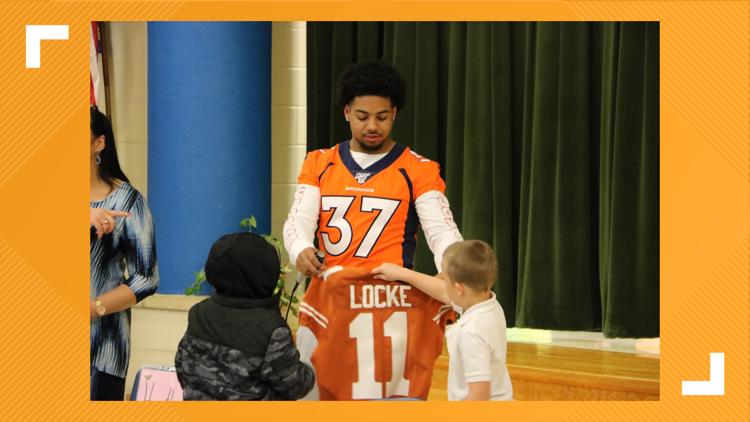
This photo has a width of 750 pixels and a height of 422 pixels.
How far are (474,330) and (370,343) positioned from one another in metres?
0.29

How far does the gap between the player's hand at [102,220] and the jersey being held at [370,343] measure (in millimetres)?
495

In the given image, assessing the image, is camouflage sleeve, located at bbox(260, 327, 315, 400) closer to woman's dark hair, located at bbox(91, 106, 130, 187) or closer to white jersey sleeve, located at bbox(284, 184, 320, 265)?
white jersey sleeve, located at bbox(284, 184, 320, 265)

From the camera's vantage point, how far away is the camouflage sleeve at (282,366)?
1890 mm

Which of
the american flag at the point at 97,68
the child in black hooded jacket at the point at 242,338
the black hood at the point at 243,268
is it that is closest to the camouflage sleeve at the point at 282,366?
the child in black hooded jacket at the point at 242,338

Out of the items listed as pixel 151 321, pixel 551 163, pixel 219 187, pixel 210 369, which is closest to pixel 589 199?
pixel 551 163

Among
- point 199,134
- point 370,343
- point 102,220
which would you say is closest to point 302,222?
point 370,343

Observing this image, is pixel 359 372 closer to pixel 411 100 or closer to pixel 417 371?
pixel 417 371

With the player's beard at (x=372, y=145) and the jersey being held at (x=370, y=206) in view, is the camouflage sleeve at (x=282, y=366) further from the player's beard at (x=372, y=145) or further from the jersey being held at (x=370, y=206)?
the player's beard at (x=372, y=145)

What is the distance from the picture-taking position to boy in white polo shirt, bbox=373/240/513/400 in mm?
1929

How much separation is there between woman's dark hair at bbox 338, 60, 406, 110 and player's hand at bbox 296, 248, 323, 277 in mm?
376

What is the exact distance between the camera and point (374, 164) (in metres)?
2.17

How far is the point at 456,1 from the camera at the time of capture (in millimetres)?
2170

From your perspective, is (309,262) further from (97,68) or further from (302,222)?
(97,68)

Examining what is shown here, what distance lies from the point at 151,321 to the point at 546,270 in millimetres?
1891
